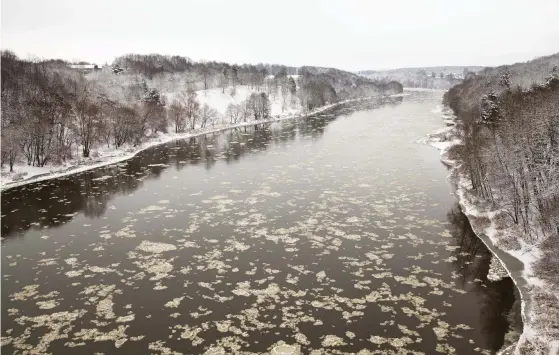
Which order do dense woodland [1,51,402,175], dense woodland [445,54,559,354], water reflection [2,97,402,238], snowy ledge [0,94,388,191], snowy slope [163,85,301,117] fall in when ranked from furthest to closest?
snowy slope [163,85,301,117] < dense woodland [1,51,402,175] < snowy ledge [0,94,388,191] < water reflection [2,97,402,238] < dense woodland [445,54,559,354]

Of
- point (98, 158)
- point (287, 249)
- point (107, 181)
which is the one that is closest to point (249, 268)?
point (287, 249)

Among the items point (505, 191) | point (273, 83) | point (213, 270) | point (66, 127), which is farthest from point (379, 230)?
point (273, 83)

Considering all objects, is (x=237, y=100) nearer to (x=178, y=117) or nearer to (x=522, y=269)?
(x=178, y=117)

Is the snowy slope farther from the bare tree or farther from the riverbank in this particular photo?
the riverbank

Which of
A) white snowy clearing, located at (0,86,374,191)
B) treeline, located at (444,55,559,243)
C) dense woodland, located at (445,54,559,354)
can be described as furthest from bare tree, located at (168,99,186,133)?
treeline, located at (444,55,559,243)

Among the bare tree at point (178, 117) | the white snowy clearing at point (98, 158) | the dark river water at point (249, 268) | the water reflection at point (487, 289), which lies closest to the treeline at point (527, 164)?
the water reflection at point (487, 289)

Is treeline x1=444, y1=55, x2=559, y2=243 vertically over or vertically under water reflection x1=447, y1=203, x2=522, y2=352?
over
